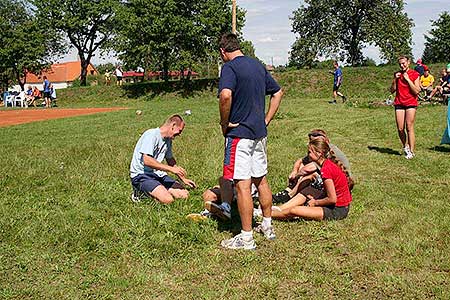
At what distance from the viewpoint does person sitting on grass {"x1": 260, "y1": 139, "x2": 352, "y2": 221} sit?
503 cm

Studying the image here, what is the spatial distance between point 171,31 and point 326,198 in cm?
2952

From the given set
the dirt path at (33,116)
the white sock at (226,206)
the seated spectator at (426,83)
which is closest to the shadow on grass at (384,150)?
the white sock at (226,206)

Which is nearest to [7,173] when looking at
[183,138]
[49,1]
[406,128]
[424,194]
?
[183,138]

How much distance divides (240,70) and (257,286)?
71.9 inches

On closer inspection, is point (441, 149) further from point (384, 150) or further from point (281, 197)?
point (281, 197)

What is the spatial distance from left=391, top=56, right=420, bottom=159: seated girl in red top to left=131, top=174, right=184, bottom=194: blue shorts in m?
4.53

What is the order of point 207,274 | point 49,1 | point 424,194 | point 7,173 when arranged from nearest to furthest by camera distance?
point 207,274, point 424,194, point 7,173, point 49,1

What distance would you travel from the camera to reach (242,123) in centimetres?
436

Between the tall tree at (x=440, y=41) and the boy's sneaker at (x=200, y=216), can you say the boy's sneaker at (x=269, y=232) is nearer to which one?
→ the boy's sneaker at (x=200, y=216)

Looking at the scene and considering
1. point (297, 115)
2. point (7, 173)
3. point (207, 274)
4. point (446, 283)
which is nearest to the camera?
point (446, 283)

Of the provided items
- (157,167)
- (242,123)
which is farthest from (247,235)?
(157,167)

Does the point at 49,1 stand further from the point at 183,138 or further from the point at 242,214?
the point at 242,214

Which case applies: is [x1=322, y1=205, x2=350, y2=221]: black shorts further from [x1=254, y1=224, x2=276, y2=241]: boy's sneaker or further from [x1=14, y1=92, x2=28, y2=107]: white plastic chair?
[x1=14, y1=92, x2=28, y2=107]: white plastic chair

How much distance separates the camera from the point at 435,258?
402cm
